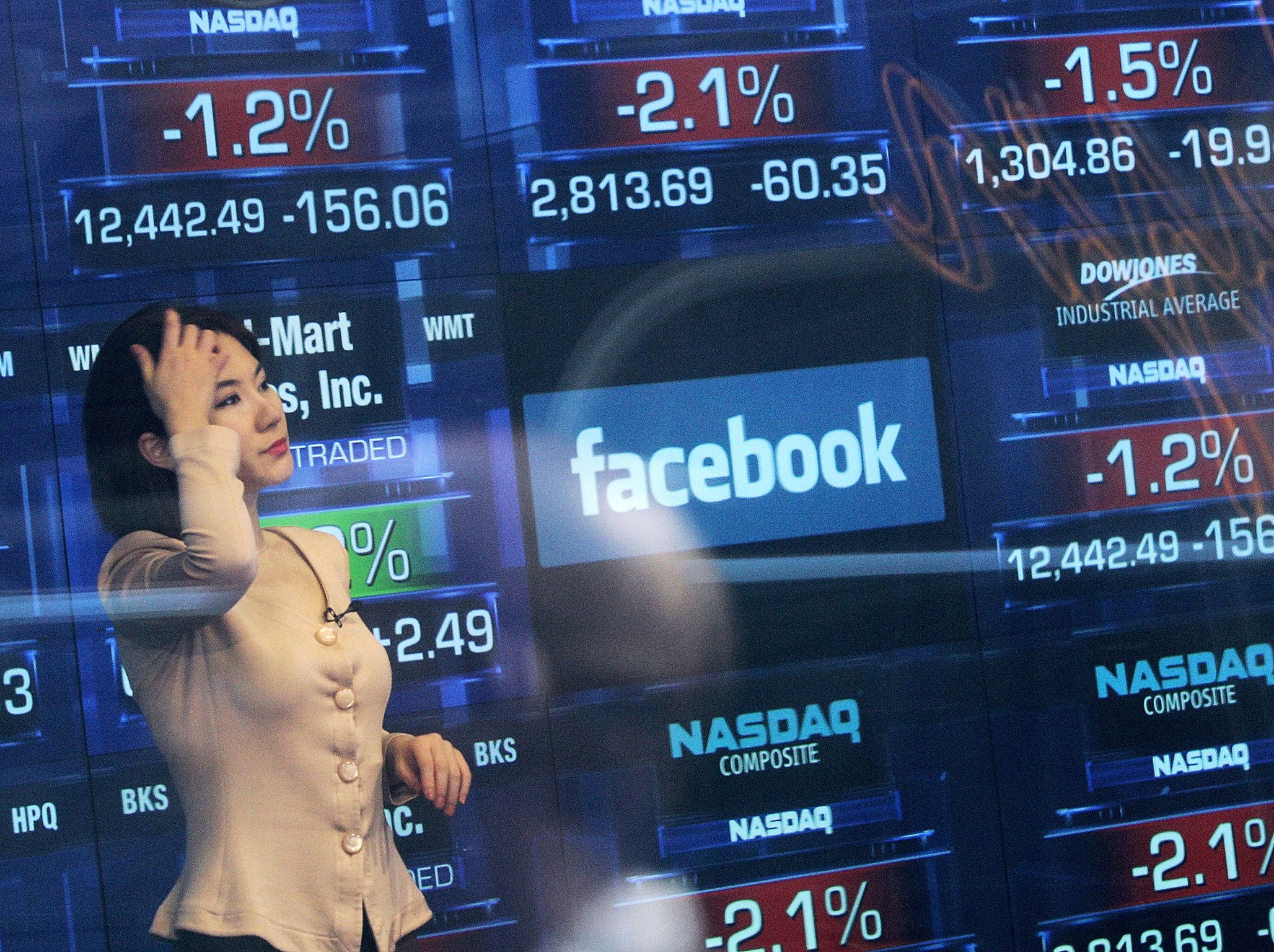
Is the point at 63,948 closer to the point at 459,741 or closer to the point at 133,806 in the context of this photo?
the point at 133,806

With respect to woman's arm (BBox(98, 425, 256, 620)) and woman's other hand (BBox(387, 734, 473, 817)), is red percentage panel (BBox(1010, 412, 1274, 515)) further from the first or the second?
woman's arm (BBox(98, 425, 256, 620))

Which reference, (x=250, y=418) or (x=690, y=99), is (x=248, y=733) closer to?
(x=250, y=418)

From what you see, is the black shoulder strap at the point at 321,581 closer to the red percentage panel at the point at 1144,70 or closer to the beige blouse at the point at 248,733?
the beige blouse at the point at 248,733

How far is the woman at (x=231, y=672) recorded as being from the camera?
1.70 meters

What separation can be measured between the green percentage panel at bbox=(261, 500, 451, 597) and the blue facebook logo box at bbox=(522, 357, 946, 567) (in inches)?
6.7

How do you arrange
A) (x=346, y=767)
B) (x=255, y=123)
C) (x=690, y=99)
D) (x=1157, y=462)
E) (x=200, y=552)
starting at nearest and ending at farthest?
(x=200, y=552)
(x=346, y=767)
(x=255, y=123)
(x=690, y=99)
(x=1157, y=462)

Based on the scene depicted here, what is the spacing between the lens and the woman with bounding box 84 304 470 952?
5.56ft

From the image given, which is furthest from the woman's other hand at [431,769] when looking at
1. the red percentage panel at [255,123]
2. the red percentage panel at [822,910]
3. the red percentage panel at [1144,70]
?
the red percentage panel at [1144,70]

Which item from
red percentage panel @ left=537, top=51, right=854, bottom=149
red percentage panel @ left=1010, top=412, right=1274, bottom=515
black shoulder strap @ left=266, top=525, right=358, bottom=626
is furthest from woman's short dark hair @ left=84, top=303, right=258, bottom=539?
red percentage panel @ left=1010, top=412, right=1274, bottom=515

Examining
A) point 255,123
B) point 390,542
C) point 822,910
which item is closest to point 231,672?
point 390,542

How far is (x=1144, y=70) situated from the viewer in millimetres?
2662

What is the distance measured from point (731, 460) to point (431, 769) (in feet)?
2.88

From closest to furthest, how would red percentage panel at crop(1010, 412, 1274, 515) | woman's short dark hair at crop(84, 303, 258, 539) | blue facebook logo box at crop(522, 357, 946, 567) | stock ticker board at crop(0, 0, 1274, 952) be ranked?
woman's short dark hair at crop(84, 303, 258, 539) → stock ticker board at crop(0, 0, 1274, 952) → blue facebook logo box at crop(522, 357, 946, 567) → red percentage panel at crop(1010, 412, 1274, 515)

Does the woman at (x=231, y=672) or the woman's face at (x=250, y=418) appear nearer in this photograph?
the woman at (x=231, y=672)
